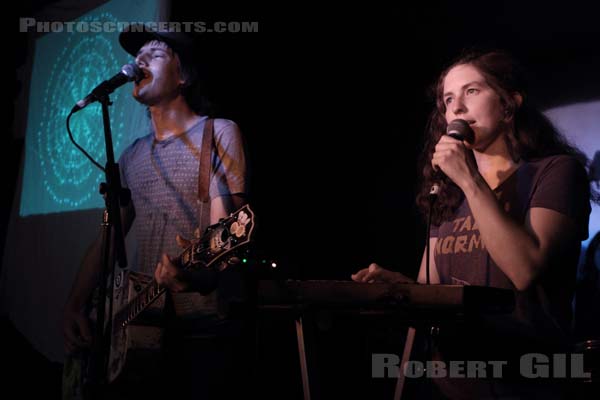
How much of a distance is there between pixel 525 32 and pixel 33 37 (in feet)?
12.1

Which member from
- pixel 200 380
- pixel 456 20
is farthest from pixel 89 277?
pixel 456 20

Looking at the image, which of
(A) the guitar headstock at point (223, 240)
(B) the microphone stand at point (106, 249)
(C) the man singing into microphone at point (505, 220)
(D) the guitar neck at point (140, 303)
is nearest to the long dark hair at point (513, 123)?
(C) the man singing into microphone at point (505, 220)

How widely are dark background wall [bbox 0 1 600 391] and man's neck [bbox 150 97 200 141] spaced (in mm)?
451

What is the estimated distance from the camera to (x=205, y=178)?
2.54 meters

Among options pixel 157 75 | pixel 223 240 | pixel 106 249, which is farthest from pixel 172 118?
pixel 223 240

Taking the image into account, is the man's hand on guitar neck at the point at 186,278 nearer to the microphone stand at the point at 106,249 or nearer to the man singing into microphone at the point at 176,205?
the man singing into microphone at the point at 176,205

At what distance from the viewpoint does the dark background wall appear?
10.8 feet

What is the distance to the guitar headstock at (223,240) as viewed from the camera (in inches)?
70.5

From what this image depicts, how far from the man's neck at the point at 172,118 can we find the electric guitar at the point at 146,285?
0.68 metres

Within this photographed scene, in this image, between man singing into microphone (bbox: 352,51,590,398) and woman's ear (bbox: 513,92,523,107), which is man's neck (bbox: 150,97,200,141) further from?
woman's ear (bbox: 513,92,523,107)

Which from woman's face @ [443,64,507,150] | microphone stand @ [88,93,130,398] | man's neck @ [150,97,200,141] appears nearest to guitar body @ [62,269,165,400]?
microphone stand @ [88,93,130,398]

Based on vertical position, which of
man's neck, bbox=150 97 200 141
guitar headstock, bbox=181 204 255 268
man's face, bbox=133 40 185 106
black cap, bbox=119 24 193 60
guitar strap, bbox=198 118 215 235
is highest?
black cap, bbox=119 24 193 60

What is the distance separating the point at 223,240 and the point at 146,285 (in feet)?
2.25

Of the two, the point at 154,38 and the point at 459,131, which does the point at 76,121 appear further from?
the point at 459,131
